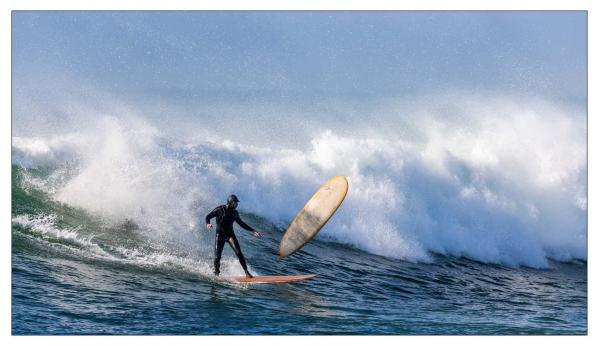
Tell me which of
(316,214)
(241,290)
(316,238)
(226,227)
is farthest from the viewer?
(316,238)

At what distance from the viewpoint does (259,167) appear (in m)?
14.3

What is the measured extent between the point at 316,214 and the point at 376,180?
5.76 metres

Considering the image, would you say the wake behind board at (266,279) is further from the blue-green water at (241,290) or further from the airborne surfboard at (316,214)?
the airborne surfboard at (316,214)

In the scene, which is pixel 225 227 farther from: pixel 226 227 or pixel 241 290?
pixel 241 290

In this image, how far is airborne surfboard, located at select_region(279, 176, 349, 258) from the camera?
859cm

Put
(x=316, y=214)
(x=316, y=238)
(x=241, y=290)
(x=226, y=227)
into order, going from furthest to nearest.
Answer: (x=316, y=238) → (x=316, y=214) → (x=226, y=227) → (x=241, y=290)

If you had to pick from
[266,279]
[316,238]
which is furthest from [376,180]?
[266,279]

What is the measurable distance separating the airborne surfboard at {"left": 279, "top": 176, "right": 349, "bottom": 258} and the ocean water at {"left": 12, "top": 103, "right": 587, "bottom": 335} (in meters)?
0.65

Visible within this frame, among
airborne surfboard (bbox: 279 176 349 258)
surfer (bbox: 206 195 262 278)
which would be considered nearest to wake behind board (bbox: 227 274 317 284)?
surfer (bbox: 206 195 262 278)

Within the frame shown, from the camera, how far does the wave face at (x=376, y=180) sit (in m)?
12.0

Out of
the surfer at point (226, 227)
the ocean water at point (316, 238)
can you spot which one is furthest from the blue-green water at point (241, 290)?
the surfer at point (226, 227)

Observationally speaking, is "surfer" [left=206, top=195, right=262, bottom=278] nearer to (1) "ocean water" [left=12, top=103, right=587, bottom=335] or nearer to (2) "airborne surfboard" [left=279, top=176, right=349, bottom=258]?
(1) "ocean water" [left=12, top=103, right=587, bottom=335]

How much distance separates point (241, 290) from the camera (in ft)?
26.0
